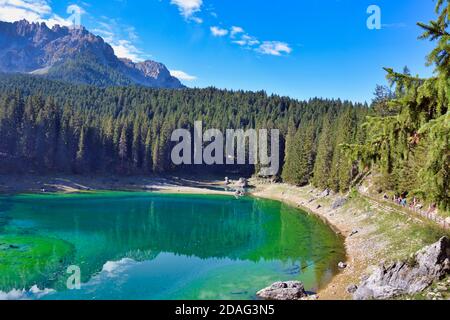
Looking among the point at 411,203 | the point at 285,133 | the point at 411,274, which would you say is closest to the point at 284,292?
the point at 411,274

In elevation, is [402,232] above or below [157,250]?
above

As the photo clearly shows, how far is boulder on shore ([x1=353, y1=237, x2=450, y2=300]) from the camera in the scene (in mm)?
20109

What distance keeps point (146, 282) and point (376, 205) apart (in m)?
31.7

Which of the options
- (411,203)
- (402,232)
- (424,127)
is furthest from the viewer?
(411,203)

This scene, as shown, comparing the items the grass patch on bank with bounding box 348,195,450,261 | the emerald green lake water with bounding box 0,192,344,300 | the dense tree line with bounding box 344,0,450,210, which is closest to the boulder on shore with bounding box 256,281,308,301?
the emerald green lake water with bounding box 0,192,344,300

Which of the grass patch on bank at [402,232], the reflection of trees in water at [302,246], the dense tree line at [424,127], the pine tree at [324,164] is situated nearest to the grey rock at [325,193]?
the pine tree at [324,164]

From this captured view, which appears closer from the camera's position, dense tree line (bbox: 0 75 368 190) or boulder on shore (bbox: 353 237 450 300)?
boulder on shore (bbox: 353 237 450 300)

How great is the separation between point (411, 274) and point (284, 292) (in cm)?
791

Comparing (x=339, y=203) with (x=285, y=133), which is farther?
(x=285, y=133)

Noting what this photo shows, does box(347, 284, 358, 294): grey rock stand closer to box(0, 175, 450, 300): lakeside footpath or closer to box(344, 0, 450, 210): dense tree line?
box(0, 175, 450, 300): lakeside footpath

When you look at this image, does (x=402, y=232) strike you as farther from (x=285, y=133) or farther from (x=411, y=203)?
(x=285, y=133)

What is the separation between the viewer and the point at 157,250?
4053cm

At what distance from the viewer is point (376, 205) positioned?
48.2 m

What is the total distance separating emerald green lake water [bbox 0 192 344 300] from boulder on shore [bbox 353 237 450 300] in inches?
260
